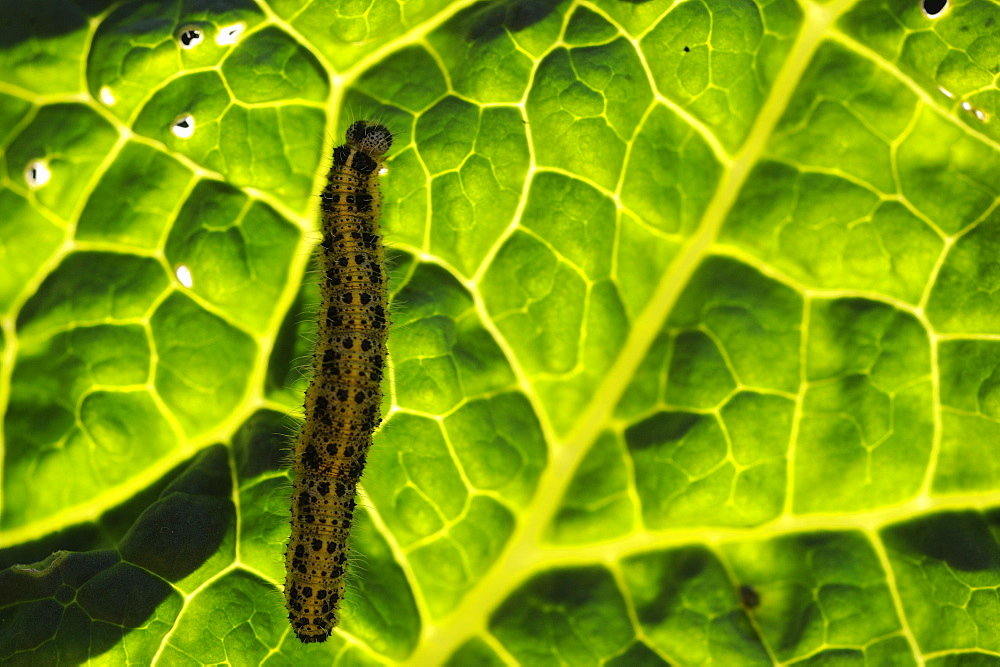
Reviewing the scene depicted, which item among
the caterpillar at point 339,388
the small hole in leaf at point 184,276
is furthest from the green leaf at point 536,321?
the caterpillar at point 339,388

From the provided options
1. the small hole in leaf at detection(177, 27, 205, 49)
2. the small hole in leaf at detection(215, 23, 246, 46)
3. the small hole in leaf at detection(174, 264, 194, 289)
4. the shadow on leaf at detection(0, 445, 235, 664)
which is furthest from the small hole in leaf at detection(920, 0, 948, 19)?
the shadow on leaf at detection(0, 445, 235, 664)

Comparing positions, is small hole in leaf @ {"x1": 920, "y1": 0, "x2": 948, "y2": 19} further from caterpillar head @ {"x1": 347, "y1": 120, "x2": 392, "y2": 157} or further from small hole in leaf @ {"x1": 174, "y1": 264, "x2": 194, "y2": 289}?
small hole in leaf @ {"x1": 174, "y1": 264, "x2": 194, "y2": 289}

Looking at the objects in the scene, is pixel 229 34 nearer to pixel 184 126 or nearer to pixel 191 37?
pixel 191 37

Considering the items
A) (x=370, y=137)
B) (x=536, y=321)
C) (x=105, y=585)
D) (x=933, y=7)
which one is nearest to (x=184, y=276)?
(x=370, y=137)

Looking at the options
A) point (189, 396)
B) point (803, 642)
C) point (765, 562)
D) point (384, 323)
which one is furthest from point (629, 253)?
point (189, 396)

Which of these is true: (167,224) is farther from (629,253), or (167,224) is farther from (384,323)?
(629,253)

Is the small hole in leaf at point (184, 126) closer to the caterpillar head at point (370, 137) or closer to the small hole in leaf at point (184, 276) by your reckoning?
the small hole in leaf at point (184, 276)
